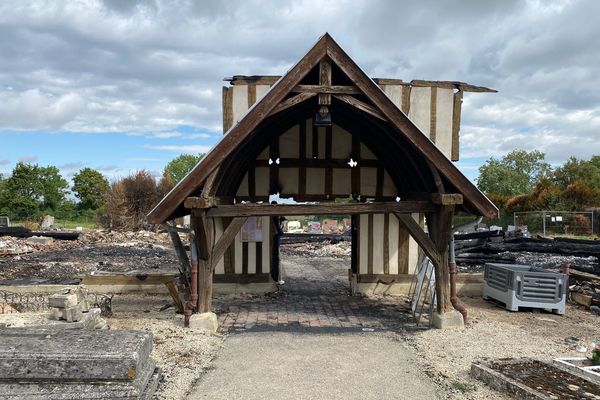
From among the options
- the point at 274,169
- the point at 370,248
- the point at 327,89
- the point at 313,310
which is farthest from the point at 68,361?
the point at 370,248

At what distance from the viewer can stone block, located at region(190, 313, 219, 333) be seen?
291 inches

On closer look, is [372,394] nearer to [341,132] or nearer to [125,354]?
[125,354]

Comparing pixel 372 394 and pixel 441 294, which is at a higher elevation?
pixel 441 294

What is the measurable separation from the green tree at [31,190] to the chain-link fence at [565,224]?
43094 mm

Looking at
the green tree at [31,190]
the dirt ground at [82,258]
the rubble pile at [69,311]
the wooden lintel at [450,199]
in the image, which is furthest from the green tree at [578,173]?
the green tree at [31,190]

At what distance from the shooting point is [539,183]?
40.3 m

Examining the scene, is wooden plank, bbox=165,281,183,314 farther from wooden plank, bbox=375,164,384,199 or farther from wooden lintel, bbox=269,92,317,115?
→ wooden plank, bbox=375,164,384,199

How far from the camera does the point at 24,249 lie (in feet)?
61.2

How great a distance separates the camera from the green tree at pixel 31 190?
152 ft

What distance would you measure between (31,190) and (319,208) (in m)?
49.4

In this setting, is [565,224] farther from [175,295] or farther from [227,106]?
[175,295]

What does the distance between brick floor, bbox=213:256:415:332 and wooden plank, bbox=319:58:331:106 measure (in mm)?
3566

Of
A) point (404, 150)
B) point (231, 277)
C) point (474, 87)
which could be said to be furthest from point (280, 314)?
point (474, 87)

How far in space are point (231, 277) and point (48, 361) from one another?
681 centimetres
